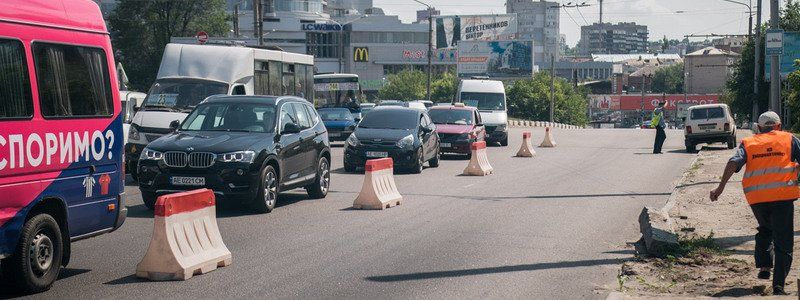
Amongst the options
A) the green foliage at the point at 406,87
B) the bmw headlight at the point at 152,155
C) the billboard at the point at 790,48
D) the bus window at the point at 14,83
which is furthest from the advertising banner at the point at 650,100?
the bus window at the point at 14,83

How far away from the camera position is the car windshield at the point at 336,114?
133ft

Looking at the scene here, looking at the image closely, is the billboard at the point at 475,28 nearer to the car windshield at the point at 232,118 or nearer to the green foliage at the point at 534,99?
the green foliage at the point at 534,99

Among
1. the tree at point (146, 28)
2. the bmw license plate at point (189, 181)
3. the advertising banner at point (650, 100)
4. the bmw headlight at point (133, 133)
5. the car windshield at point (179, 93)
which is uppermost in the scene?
the tree at point (146, 28)

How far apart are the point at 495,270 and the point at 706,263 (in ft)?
7.63

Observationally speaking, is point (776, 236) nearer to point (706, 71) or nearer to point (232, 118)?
point (232, 118)

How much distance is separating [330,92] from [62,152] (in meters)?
37.2

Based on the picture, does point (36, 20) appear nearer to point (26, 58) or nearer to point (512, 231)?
point (26, 58)

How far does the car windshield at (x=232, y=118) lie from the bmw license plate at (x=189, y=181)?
4.56 feet

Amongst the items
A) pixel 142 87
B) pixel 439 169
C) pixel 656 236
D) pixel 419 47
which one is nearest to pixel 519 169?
pixel 439 169

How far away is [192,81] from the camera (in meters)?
25.3

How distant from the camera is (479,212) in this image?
55.4 feet

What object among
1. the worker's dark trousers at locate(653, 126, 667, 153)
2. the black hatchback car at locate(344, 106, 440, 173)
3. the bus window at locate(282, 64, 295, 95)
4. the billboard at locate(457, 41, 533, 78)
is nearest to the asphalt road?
the black hatchback car at locate(344, 106, 440, 173)

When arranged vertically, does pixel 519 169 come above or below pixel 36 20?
below

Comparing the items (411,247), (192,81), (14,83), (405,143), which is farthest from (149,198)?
(405,143)
